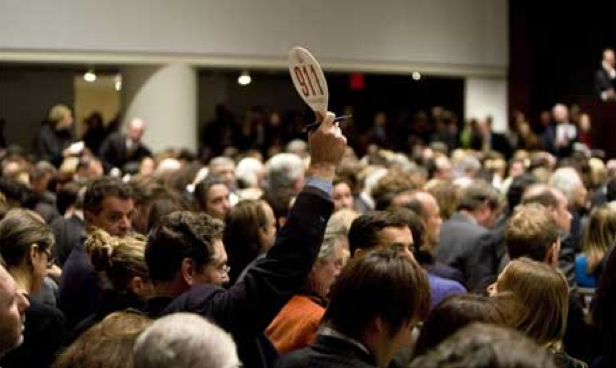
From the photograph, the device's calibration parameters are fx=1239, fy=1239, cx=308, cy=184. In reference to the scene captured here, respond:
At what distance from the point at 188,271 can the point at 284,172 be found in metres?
5.71

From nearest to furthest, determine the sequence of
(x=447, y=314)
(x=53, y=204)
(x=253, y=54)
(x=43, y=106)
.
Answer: (x=447, y=314), (x=53, y=204), (x=253, y=54), (x=43, y=106)

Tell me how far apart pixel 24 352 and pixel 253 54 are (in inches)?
584

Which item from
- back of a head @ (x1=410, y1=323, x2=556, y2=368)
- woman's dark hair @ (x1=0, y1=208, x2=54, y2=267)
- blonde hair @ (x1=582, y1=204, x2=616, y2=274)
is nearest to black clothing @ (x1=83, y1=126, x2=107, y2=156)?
blonde hair @ (x1=582, y1=204, x2=616, y2=274)

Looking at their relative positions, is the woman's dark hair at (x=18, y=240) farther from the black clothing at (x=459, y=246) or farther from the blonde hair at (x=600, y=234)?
the blonde hair at (x=600, y=234)

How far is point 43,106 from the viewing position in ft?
69.7

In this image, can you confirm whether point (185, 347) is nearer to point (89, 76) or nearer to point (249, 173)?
point (249, 173)

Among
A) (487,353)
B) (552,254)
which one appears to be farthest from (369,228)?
(487,353)

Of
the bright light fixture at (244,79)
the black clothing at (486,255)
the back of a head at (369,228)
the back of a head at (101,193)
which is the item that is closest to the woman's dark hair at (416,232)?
the back of a head at (369,228)

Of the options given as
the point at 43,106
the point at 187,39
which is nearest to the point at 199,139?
the point at 43,106

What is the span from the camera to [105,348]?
335cm

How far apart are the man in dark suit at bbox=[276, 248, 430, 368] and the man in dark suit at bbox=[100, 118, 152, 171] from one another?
1267cm

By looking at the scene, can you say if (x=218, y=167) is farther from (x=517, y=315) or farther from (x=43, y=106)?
(x=43, y=106)

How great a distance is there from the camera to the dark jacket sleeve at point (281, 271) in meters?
4.09

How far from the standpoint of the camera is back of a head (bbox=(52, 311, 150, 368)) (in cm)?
329
